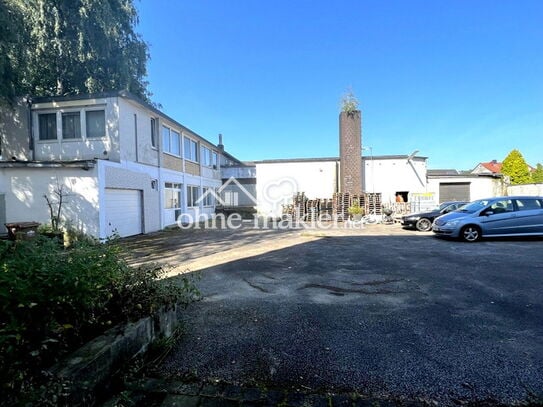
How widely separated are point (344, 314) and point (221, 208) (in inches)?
782

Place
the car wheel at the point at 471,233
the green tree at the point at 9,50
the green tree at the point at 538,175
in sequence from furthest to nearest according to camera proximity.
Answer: the green tree at the point at 538,175 < the car wheel at the point at 471,233 < the green tree at the point at 9,50

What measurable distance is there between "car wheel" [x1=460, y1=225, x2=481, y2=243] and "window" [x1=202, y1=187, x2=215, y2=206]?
15515 millimetres

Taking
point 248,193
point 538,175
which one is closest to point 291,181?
point 248,193

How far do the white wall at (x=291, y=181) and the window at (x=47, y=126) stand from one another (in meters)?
14.6

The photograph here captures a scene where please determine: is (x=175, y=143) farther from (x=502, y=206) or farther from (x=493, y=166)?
(x=493, y=166)

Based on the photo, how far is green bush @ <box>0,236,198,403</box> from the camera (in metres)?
1.75

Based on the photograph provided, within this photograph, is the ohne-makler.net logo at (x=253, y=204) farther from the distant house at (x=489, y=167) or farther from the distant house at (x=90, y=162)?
the distant house at (x=489, y=167)

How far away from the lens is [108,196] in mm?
10555

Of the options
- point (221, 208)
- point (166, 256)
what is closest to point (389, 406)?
point (166, 256)

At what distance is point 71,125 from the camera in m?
A: 11.5

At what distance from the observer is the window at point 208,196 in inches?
811

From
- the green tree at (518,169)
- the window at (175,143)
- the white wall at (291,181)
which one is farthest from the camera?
the green tree at (518,169)

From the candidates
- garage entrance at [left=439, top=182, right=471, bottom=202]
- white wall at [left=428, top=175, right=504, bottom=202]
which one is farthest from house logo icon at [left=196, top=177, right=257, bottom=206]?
garage entrance at [left=439, top=182, right=471, bottom=202]

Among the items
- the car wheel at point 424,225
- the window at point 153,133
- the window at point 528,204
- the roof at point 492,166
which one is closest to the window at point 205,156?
the window at point 153,133
